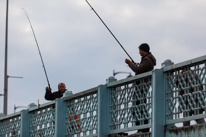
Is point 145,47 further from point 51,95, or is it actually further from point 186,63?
point 51,95

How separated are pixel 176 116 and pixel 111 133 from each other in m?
1.82

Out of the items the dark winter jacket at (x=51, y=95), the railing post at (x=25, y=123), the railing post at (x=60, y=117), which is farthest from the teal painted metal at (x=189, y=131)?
the dark winter jacket at (x=51, y=95)

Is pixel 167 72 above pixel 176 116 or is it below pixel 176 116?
above

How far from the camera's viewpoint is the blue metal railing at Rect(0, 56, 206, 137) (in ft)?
30.6

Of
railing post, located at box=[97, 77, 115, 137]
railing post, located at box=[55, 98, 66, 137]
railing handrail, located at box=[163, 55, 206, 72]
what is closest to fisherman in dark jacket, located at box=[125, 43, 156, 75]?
railing post, located at box=[97, 77, 115, 137]

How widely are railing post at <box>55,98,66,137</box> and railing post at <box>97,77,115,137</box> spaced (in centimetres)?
169

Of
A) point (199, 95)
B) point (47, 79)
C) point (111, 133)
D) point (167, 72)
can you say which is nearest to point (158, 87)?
point (167, 72)

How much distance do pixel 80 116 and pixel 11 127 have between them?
362 centimetres

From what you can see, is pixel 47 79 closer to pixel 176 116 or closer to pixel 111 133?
pixel 111 133

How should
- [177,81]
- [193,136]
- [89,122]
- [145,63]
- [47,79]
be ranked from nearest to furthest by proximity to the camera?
[193,136] < [177,81] < [145,63] < [89,122] < [47,79]

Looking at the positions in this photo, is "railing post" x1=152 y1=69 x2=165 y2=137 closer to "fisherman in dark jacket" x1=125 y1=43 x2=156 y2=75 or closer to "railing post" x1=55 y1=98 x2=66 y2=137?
"fisherman in dark jacket" x1=125 y1=43 x2=156 y2=75

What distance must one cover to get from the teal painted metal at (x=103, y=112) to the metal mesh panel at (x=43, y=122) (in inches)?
87.2

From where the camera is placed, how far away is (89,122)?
1179 cm

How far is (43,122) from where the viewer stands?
45.1 feet
